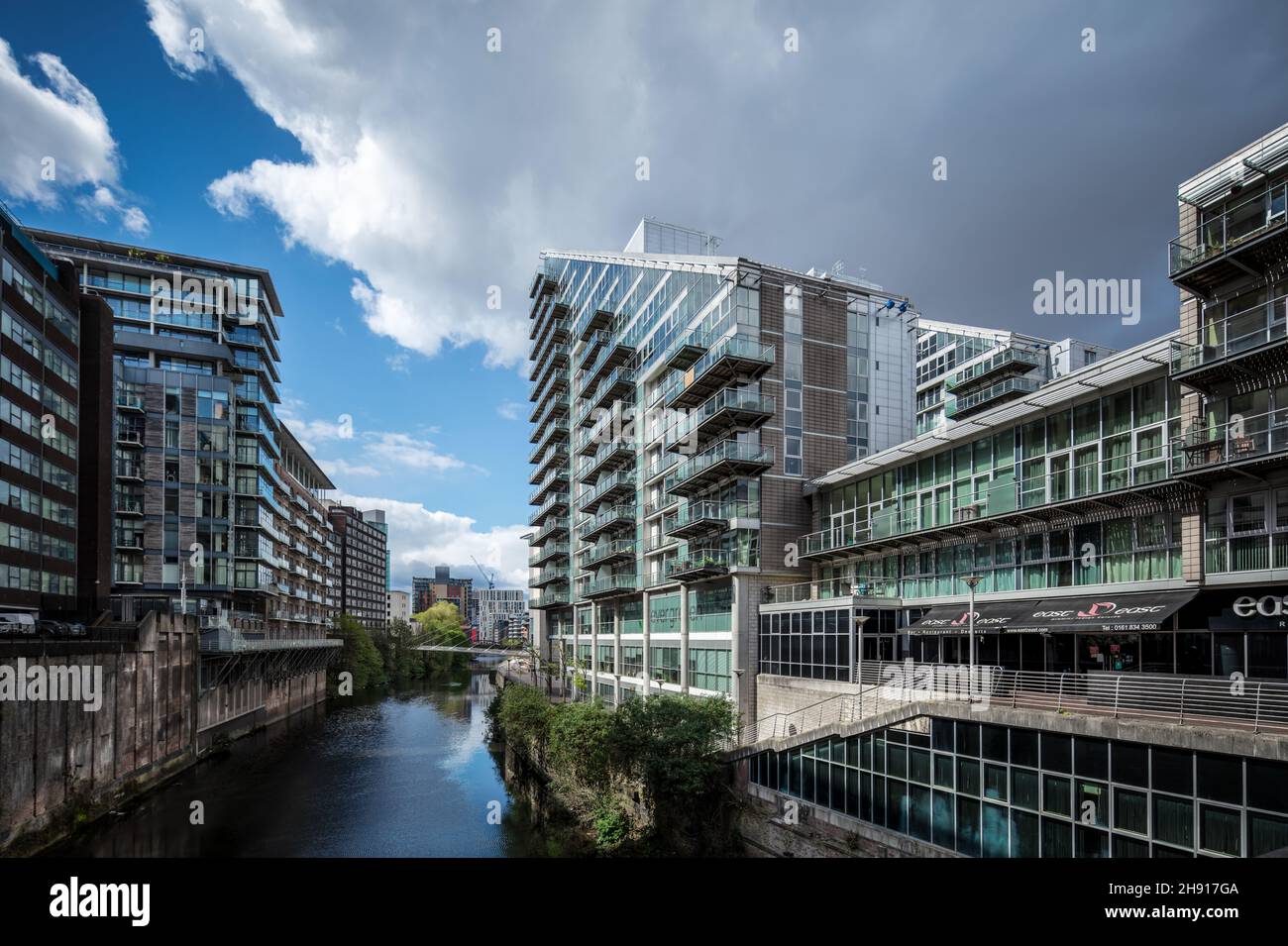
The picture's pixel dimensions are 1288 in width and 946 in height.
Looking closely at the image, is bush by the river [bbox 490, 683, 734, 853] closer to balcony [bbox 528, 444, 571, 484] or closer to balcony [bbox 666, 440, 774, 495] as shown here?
balcony [bbox 666, 440, 774, 495]

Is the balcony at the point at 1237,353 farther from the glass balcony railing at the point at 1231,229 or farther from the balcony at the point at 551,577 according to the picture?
the balcony at the point at 551,577

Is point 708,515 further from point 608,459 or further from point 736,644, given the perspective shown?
point 608,459

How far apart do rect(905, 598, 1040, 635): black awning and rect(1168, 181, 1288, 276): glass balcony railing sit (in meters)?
10.8

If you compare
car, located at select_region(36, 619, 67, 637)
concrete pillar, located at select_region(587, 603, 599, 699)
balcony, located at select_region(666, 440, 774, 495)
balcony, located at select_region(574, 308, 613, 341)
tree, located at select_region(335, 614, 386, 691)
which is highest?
balcony, located at select_region(574, 308, 613, 341)

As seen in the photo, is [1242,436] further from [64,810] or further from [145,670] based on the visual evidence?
[145,670]

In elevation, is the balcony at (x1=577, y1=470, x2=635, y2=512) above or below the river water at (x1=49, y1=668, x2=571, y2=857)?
above

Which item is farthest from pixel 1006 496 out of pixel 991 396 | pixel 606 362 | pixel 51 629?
pixel 51 629

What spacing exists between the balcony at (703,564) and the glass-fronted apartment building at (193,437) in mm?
34379

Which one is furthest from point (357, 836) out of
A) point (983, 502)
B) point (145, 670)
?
point (983, 502)

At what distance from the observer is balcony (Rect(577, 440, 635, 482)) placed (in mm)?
53656

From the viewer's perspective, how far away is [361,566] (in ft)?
562

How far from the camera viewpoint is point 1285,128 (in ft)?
65.5

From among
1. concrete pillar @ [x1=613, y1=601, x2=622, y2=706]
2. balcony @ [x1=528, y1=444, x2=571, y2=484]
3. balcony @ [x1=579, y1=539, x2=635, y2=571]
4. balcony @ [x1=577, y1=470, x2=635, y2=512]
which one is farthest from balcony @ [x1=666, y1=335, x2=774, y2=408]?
balcony @ [x1=528, y1=444, x2=571, y2=484]
